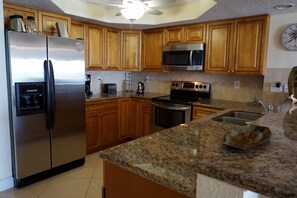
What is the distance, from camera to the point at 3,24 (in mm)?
2416

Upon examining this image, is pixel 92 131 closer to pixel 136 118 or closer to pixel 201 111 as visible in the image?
pixel 136 118

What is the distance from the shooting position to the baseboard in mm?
2514

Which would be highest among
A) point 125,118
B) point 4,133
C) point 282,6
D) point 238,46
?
point 282,6

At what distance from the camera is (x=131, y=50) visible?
13.8 ft

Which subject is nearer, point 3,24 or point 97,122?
point 3,24

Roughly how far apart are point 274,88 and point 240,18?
41.6 inches

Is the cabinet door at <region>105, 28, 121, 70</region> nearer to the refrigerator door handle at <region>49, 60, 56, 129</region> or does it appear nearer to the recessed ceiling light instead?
the refrigerator door handle at <region>49, 60, 56, 129</region>

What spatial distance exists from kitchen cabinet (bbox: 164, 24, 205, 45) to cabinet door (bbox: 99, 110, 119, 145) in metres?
1.55

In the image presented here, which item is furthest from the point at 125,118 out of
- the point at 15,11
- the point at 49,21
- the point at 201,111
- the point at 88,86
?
the point at 15,11

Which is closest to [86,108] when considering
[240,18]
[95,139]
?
[95,139]

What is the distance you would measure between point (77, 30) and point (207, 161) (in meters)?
3.37

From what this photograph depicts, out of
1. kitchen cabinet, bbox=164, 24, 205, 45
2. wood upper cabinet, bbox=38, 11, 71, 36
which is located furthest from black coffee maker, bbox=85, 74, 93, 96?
kitchen cabinet, bbox=164, 24, 205, 45

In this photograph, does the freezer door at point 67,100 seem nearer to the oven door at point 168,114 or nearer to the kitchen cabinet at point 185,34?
the oven door at point 168,114

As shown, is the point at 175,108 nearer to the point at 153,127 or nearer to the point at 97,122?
the point at 153,127
